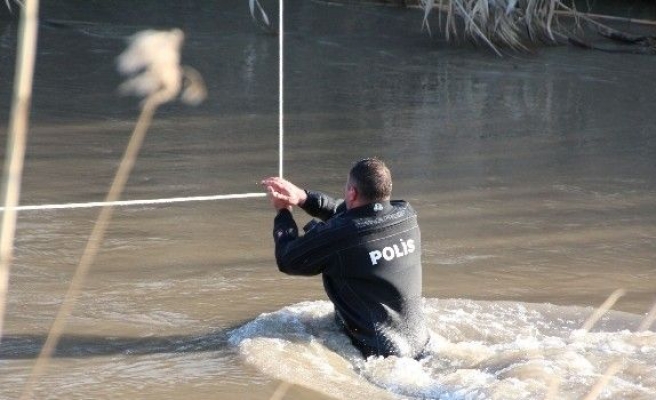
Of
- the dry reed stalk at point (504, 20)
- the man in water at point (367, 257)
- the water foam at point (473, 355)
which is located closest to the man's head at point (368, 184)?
the man in water at point (367, 257)

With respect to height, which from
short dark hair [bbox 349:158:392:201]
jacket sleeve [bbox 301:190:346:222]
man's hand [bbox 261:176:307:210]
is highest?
short dark hair [bbox 349:158:392:201]

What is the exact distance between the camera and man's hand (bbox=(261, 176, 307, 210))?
4688 millimetres

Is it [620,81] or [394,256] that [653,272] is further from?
[620,81]

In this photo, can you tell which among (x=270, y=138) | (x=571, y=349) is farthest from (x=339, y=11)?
(x=571, y=349)

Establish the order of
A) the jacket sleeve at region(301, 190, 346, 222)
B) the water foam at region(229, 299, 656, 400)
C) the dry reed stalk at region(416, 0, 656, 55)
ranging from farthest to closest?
the dry reed stalk at region(416, 0, 656, 55) < the jacket sleeve at region(301, 190, 346, 222) < the water foam at region(229, 299, 656, 400)

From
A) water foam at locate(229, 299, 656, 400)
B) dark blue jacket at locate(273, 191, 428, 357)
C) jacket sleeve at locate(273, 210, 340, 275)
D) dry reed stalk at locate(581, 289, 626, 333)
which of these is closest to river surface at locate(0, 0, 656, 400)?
water foam at locate(229, 299, 656, 400)

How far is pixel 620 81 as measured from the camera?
448 inches

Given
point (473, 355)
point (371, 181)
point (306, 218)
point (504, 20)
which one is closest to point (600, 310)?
point (371, 181)

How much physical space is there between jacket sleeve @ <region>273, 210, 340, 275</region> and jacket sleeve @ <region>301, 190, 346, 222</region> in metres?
0.21

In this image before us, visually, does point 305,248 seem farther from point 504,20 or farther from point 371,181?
point 504,20

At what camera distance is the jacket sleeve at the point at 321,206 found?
489cm

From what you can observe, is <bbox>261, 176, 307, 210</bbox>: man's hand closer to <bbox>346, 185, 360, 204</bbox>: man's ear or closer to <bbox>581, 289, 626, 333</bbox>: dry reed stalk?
<bbox>346, 185, 360, 204</bbox>: man's ear

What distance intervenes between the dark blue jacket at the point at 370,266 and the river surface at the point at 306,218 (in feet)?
0.41

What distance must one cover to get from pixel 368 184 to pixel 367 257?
0.29 metres
